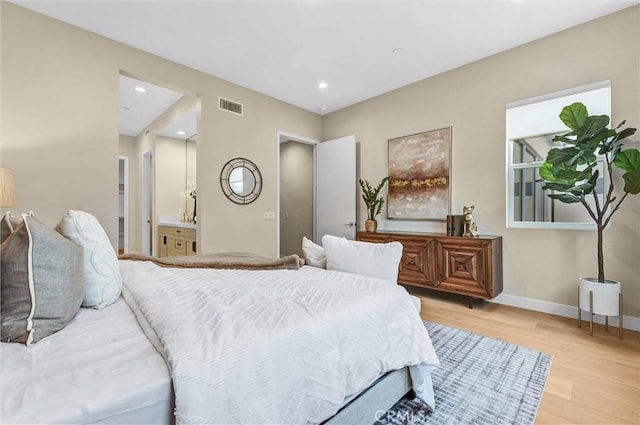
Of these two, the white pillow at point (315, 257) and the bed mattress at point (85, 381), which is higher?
the white pillow at point (315, 257)

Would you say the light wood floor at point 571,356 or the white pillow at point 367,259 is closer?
the light wood floor at point 571,356

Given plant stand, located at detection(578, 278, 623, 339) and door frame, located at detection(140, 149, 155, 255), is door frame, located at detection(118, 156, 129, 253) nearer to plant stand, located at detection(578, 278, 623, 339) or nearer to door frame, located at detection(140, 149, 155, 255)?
door frame, located at detection(140, 149, 155, 255)

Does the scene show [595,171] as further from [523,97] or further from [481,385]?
[481,385]

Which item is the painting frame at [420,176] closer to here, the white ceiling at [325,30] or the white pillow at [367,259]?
the white ceiling at [325,30]

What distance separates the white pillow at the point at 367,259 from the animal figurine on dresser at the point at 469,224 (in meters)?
1.85

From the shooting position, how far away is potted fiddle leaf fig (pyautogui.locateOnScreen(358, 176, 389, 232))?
13.4 ft

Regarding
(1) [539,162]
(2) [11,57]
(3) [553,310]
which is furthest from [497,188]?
(2) [11,57]

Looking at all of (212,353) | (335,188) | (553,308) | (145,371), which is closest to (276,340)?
(212,353)

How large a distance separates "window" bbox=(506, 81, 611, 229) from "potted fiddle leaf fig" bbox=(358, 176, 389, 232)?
1.57 metres

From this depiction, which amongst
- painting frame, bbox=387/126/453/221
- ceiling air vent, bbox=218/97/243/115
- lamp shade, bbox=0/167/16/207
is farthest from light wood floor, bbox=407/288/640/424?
lamp shade, bbox=0/167/16/207

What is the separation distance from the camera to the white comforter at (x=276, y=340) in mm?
799

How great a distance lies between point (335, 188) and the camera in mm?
4762

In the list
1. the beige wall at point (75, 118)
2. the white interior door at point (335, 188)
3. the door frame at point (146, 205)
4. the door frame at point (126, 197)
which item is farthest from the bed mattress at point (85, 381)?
the door frame at point (126, 197)

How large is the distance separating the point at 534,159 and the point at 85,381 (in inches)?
156
